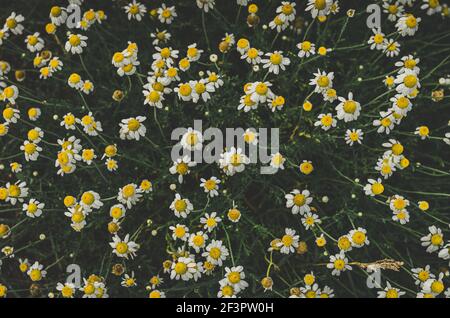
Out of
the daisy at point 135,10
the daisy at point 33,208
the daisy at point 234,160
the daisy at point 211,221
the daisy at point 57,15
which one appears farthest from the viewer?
the daisy at point 135,10

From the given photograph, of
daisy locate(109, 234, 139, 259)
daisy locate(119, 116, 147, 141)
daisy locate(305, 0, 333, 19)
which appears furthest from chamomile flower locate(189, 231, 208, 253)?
daisy locate(305, 0, 333, 19)

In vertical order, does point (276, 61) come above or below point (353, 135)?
above

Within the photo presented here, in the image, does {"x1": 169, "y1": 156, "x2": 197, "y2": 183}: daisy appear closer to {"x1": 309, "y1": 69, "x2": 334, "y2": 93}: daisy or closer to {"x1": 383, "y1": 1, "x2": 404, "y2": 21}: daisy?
{"x1": 309, "y1": 69, "x2": 334, "y2": 93}: daisy

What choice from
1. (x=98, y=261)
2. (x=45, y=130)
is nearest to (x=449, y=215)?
(x=98, y=261)

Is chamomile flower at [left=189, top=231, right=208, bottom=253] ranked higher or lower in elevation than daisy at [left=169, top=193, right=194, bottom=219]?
lower

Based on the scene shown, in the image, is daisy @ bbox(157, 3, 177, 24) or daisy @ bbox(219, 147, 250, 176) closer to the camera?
daisy @ bbox(219, 147, 250, 176)

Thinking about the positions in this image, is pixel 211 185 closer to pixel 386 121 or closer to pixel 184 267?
pixel 184 267

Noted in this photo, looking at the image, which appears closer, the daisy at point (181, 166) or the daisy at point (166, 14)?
the daisy at point (181, 166)

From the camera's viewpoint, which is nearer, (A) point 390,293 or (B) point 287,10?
(A) point 390,293

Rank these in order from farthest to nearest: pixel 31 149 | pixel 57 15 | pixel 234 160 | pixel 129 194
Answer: pixel 57 15 < pixel 31 149 < pixel 129 194 < pixel 234 160

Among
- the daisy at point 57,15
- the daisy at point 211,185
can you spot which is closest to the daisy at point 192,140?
the daisy at point 211,185

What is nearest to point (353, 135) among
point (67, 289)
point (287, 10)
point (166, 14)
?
point (287, 10)

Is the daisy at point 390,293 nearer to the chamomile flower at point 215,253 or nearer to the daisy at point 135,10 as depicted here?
the chamomile flower at point 215,253
